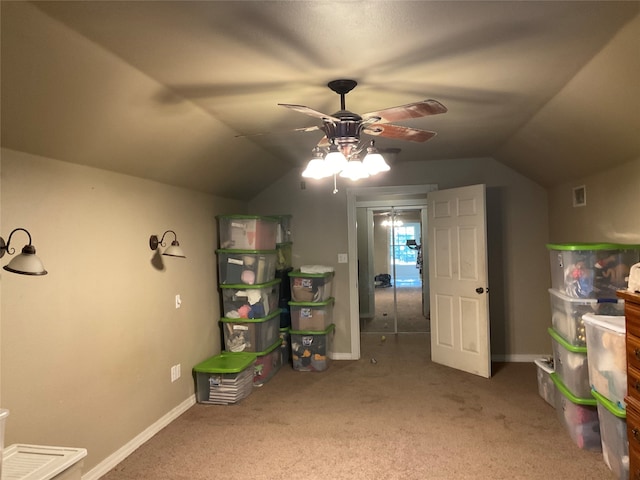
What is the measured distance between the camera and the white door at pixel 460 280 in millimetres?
4262

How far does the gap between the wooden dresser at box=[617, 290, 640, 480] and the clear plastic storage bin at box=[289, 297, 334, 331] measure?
9.52ft

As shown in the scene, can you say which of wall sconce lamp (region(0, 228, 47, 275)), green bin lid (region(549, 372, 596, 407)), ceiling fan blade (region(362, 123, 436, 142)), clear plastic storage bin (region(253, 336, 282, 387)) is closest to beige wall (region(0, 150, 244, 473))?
wall sconce lamp (region(0, 228, 47, 275))

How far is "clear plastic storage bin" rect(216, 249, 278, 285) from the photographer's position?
4227 millimetres

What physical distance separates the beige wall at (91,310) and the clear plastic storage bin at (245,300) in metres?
0.52

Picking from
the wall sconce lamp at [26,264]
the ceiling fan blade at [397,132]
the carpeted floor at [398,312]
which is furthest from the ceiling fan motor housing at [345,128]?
the carpeted floor at [398,312]

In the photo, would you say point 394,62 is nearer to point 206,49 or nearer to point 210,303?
point 206,49

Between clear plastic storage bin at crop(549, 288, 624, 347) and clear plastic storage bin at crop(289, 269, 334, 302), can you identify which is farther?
clear plastic storage bin at crop(289, 269, 334, 302)

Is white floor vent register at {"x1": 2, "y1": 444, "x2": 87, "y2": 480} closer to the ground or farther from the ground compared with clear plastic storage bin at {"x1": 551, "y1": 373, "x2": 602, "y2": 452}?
farther from the ground

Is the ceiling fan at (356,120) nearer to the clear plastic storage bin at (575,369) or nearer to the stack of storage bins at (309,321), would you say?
the clear plastic storage bin at (575,369)

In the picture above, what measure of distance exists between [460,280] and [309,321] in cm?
167

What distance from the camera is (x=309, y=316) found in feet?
15.3

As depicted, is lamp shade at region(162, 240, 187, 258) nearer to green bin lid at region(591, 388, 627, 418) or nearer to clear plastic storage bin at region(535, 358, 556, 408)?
green bin lid at region(591, 388, 627, 418)

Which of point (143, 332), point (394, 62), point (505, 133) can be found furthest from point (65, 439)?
point (505, 133)

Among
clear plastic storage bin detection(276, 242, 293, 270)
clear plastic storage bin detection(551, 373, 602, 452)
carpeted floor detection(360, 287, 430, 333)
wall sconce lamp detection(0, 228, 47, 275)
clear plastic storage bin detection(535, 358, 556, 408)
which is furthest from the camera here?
carpeted floor detection(360, 287, 430, 333)
